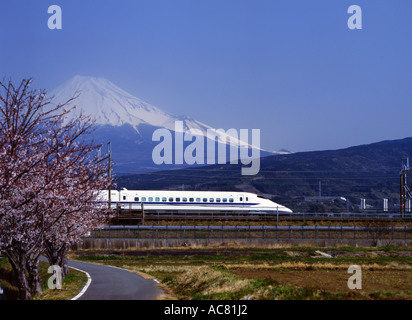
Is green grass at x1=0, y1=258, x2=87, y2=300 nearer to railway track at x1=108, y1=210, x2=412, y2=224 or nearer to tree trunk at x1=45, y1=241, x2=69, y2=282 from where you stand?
tree trunk at x1=45, y1=241, x2=69, y2=282

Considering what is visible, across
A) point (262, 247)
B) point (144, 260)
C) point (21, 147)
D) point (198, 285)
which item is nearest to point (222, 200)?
point (262, 247)

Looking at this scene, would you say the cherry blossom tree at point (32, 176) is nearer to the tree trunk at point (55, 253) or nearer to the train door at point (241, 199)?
the tree trunk at point (55, 253)

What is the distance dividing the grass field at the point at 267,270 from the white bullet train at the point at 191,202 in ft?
89.7

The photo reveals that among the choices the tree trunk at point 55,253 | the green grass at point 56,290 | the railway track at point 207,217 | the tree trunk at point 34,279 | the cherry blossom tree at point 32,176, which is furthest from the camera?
the railway track at point 207,217

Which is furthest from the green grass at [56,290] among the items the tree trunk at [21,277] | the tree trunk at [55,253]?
the tree trunk at [21,277]

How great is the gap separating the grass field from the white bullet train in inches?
1077

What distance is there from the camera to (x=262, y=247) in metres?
74.7

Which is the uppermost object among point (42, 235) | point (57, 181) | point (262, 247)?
point (57, 181)

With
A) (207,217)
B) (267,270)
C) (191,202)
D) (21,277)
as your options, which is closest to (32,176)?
(21,277)

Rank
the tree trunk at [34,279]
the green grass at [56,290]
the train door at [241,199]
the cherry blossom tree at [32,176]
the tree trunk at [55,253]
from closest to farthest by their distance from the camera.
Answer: the cherry blossom tree at [32,176] → the green grass at [56,290] → the tree trunk at [34,279] → the tree trunk at [55,253] → the train door at [241,199]

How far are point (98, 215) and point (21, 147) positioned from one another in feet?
64.4

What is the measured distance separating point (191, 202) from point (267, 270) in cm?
5622

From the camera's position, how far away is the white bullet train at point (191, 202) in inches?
3910
